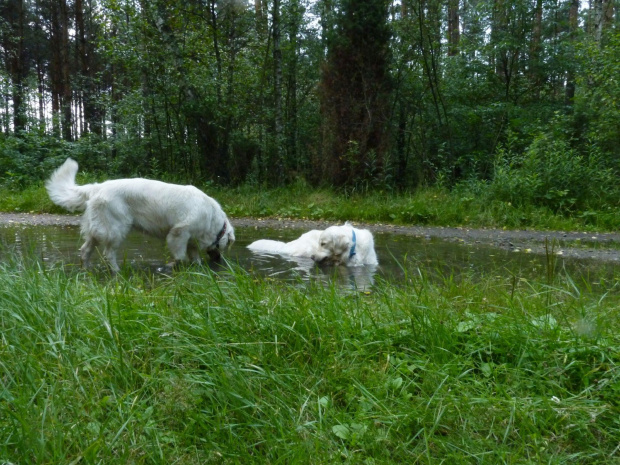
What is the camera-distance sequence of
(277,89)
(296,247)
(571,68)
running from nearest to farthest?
1. (296,247)
2. (277,89)
3. (571,68)

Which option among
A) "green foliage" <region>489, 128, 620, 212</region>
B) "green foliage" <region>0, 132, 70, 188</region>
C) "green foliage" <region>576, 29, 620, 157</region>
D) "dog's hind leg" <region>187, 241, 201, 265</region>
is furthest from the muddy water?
"green foliage" <region>0, 132, 70, 188</region>

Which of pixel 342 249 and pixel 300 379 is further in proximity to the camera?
pixel 342 249

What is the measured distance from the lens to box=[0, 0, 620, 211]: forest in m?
13.1

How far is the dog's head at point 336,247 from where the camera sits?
245 inches

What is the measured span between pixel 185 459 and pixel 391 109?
13.6 metres

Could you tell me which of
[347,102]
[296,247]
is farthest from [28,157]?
[296,247]

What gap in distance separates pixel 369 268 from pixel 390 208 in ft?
17.3

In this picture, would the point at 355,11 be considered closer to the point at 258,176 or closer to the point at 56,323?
the point at 258,176

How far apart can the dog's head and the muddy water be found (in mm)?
175

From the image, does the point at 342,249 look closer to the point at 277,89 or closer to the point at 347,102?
the point at 347,102

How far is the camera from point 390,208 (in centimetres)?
1115

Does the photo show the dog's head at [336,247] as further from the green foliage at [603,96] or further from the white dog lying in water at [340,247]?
the green foliage at [603,96]

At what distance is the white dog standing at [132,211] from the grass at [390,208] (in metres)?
5.80

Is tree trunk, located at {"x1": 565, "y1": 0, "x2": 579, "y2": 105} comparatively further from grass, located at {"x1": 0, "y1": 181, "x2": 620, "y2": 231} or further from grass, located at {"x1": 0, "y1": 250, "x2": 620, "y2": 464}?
grass, located at {"x1": 0, "y1": 250, "x2": 620, "y2": 464}
